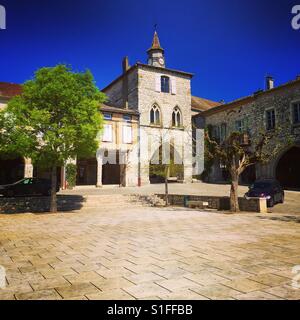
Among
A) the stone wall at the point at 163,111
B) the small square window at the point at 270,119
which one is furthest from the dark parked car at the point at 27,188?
the small square window at the point at 270,119

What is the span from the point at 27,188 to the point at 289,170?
20617mm

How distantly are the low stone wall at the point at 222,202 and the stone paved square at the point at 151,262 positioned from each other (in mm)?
4550

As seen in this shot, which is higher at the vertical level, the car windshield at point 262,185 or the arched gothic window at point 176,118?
the arched gothic window at point 176,118

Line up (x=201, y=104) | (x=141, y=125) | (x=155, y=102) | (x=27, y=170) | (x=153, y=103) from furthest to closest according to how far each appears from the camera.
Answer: (x=201, y=104), (x=155, y=102), (x=153, y=103), (x=141, y=125), (x=27, y=170)

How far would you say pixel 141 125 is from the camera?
91.0 feet

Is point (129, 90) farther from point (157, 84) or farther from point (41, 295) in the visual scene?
point (41, 295)

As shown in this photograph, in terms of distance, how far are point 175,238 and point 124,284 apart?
3333 millimetres

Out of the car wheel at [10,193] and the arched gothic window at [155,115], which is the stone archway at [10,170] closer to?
the car wheel at [10,193]

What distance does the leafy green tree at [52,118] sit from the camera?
39.8 ft

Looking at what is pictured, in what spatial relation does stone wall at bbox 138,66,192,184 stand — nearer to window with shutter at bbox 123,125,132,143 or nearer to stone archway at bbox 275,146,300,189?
window with shutter at bbox 123,125,132,143

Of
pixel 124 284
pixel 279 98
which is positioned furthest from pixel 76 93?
pixel 279 98

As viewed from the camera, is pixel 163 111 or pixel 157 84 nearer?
pixel 157 84

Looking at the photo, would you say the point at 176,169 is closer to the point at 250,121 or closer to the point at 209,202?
the point at 209,202

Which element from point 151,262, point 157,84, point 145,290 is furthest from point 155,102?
point 145,290
